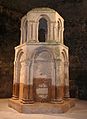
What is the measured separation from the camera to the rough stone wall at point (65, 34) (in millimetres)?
13070

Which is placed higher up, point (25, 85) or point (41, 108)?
point (25, 85)

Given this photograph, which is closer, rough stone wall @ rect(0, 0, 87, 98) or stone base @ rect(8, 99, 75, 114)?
stone base @ rect(8, 99, 75, 114)

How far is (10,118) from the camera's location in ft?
24.1

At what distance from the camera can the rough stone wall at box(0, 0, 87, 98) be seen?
13.1 metres

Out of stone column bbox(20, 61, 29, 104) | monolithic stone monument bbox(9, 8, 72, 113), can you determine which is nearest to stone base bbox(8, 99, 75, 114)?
monolithic stone monument bbox(9, 8, 72, 113)

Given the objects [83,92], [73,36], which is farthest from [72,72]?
[73,36]

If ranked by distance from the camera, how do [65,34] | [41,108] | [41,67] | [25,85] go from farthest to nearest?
[65,34], [41,67], [25,85], [41,108]

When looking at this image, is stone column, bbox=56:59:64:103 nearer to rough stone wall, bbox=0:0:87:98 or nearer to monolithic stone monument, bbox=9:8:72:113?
monolithic stone monument, bbox=9:8:72:113

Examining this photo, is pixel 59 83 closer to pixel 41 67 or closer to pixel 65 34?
pixel 41 67

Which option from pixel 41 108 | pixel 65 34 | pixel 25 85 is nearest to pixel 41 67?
pixel 25 85

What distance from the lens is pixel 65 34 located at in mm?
13844

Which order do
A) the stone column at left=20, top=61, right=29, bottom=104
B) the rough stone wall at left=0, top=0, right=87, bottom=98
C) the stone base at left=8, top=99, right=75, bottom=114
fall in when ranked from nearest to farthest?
the stone base at left=8, top=99, right=75, bottom=114 → the stone column at left=20, top=61, right=29, bottom=104 → the rough stone wall at left=0, top=0, right=87, bottom=98

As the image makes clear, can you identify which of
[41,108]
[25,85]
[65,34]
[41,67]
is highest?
[65,34]

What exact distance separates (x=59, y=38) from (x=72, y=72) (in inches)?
158
